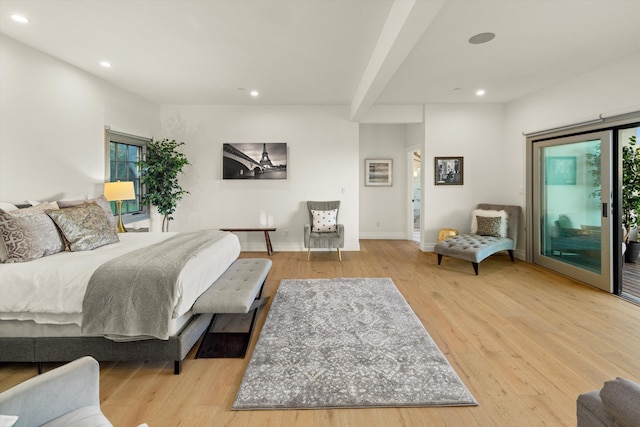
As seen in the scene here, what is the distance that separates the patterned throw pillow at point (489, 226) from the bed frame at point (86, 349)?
478cm

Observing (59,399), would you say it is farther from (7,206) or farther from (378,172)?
(378,172)

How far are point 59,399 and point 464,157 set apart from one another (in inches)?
240

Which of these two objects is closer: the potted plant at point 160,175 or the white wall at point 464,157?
the potted plant at point 160,175

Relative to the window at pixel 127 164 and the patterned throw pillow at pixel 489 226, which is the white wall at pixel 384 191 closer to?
the patterned throw pillow at pixel 489 226

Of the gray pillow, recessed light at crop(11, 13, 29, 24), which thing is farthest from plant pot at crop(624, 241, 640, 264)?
recessed light at crop(11, 13, 29, 24)

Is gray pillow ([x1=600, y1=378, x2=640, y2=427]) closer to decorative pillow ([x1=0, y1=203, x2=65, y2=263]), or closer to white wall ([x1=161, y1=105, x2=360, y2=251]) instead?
decorative pillow ([x1=0, y1=203, x2=65, y2=263])

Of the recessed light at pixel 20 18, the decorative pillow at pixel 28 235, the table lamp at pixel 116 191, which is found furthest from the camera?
the table lamp at pixel 116 191

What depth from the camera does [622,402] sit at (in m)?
0.89

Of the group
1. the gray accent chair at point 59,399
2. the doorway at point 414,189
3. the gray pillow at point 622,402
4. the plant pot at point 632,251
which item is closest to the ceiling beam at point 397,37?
the gray pillow at point 622,402

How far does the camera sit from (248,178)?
5.86m

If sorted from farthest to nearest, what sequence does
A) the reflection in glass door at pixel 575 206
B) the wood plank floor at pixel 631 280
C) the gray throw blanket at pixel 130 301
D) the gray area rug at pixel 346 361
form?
the reflection in glass door at pixel 575 206, the wood plank floor at pixel 631 280, the gray throw blanket at pixel 130 301, the gray area rug at pixel 346 361

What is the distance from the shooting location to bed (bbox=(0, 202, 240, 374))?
78.4 inches

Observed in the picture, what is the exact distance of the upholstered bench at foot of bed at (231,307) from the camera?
2.24 metres

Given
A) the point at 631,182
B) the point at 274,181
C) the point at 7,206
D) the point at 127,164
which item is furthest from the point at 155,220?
the point at 631,182
